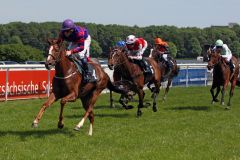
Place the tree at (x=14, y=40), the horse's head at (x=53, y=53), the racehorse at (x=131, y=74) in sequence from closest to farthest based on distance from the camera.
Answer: the horse's head at (x=53, y=53)
the racehorse at (x=131, y=74)
the tree at (x=14, y=40)

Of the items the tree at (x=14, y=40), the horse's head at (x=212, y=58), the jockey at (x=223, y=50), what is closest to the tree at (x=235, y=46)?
the tree at (x=14, y=40)

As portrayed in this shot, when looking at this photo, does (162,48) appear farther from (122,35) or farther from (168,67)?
(122,35)

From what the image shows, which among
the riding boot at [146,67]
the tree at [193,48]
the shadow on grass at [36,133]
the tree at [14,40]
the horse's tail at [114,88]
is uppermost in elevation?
the riding boot at [146,67]

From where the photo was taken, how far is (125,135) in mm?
9430

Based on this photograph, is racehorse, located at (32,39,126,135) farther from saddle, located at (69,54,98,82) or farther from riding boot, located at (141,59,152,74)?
riding boot, located at (141,59,152,74)

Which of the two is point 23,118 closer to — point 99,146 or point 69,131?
point 69,131

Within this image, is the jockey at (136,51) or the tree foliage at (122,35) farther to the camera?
the tree foliage at (122,35)

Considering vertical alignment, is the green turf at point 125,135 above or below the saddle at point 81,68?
below

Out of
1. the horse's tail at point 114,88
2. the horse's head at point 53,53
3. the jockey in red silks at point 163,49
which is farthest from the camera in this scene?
the jockey in red silks at point 163,49

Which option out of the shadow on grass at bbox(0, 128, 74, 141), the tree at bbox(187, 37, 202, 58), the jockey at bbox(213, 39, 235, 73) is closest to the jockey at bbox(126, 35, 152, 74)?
the jockey at bbox(213, 39, 235, 73)

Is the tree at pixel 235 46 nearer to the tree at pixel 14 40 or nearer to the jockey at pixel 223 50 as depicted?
the tree at pixel 14 40

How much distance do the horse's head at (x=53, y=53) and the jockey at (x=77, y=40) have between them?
0.24m

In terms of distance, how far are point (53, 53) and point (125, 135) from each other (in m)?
2.06

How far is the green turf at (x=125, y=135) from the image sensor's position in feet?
24.8
